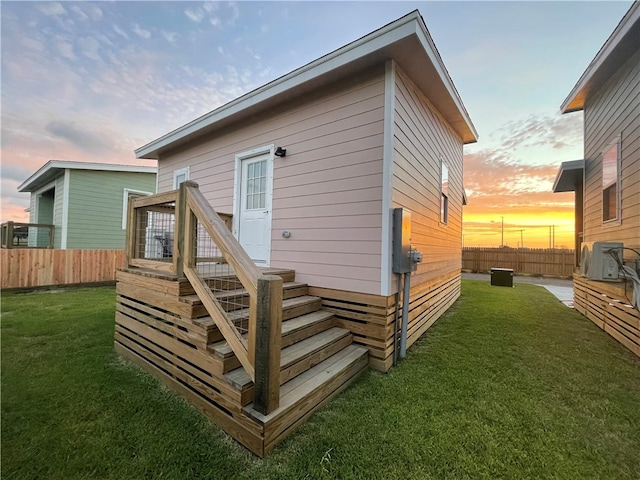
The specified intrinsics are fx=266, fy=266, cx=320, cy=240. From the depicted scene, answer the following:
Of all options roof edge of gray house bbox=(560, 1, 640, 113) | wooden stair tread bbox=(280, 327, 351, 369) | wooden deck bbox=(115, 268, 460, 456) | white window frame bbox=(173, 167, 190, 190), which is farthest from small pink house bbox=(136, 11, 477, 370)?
roof edge of gray house bbox=(560, 1, 640, 113)

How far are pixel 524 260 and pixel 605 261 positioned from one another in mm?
11228

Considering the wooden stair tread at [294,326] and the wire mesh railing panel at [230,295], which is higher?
the wire mesh railing panel at [230,295]

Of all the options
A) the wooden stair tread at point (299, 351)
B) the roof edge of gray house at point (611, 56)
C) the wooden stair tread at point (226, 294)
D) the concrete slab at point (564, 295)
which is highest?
the roof edge of gray house at point (611, 56)

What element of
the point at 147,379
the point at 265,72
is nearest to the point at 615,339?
the point at 147,379

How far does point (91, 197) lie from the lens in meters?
9.59

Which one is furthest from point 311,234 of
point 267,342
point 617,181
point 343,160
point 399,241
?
point 617,181

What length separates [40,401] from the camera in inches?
91.4

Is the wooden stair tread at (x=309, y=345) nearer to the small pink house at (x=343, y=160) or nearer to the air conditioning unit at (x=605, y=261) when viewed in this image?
the small pink house at (x=343, y=160)

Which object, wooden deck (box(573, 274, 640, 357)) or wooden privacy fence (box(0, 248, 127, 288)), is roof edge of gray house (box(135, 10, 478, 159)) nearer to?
wooden deck (box(573, 274, 640, 357))

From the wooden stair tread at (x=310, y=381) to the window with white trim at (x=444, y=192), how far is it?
12.9 ft

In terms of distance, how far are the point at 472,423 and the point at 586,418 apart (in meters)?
0.99

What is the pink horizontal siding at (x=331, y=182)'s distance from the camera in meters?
3.21

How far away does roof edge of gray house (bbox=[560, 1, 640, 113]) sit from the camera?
338 centimetres

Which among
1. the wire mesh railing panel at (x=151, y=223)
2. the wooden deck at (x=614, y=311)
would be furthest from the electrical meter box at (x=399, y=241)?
the wooden deck at (x=614, y=311)
